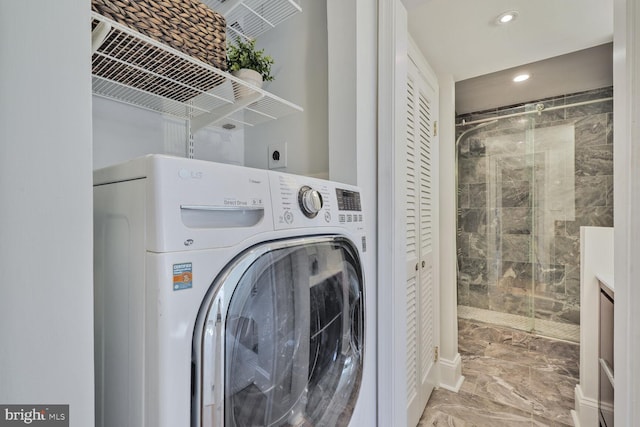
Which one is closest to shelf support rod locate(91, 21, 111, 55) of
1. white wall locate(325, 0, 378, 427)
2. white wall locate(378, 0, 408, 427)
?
white wall locate(325, 0, 378, 427)

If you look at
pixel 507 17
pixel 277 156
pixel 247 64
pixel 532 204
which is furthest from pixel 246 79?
pixel 532 204

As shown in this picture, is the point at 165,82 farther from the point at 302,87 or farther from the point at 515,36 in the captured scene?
the point at 515,36

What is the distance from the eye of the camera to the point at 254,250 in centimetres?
52

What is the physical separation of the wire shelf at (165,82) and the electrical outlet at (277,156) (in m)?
0.13

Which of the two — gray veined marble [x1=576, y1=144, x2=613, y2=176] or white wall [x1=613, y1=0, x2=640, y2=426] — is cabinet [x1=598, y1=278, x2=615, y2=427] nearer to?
white wall [x1=613, y1=0, x2=640, y2=426]

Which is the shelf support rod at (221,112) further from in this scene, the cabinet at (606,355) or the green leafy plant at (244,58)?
the cabinet at (606,355)

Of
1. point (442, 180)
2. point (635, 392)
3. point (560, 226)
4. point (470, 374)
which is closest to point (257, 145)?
point (442, 180)

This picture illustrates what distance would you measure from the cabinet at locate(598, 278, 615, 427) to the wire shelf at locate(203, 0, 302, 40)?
1.87 meters

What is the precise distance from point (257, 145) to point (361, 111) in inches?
23.2

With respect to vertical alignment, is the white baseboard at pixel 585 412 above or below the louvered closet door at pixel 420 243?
below

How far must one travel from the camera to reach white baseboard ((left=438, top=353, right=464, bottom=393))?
6.31ft

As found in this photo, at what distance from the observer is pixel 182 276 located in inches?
16.6

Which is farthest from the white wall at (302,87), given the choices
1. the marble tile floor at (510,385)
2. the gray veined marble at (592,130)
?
the gray veined marble at (592,130)

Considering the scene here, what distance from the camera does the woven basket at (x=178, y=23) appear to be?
0.66 meters
